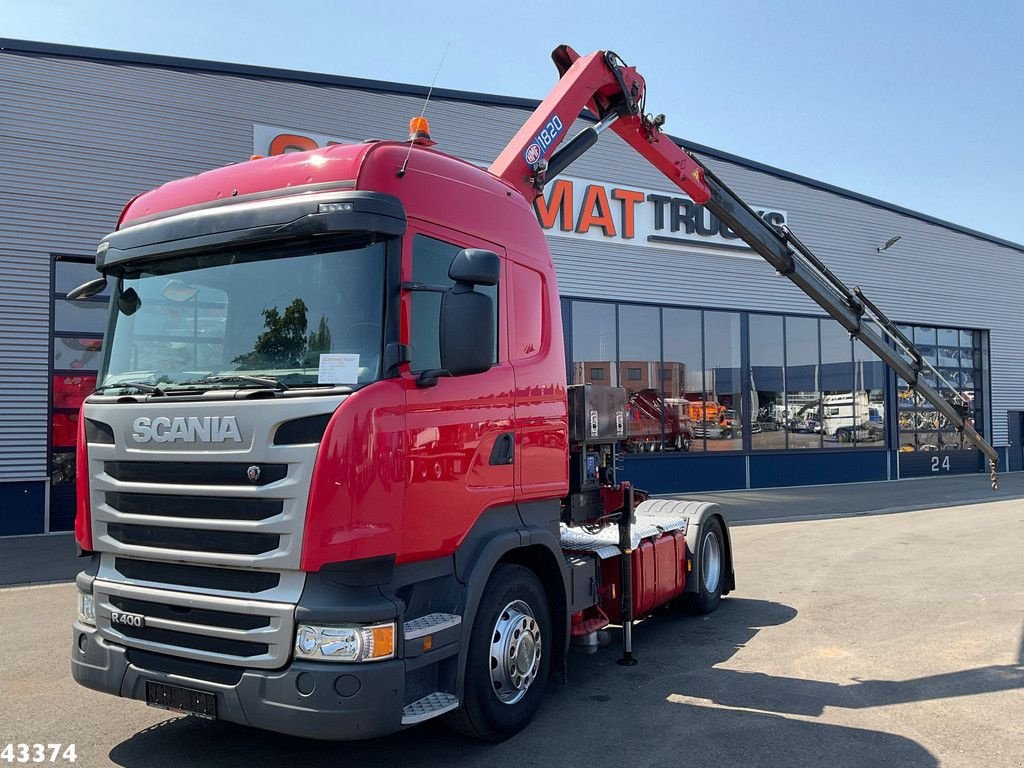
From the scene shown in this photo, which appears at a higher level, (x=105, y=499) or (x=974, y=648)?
(x=105, y=499)

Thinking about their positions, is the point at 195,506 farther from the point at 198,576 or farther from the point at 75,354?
the point at 75,354

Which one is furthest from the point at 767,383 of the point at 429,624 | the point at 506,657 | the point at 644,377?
the point at 429,624

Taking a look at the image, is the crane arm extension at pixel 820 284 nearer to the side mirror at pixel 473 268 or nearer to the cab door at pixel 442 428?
the cab door at pixel 442 428

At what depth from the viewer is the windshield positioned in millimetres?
3943

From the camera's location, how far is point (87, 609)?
4406 millimetres

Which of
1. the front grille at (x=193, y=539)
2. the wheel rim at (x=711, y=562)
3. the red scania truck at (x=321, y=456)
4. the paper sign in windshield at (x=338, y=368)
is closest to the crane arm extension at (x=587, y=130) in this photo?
the red scania truck at (x=321, y=456)

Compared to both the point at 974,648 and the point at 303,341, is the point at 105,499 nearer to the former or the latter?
the point at 303,341

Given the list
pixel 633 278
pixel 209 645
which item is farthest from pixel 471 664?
pixel 633 278

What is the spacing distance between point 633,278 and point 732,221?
11.5 m

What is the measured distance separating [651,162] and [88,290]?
17.7ft

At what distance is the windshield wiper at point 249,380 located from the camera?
391cm

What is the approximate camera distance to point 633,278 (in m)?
20.2

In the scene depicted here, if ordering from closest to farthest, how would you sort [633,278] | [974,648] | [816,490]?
[974,648]
[633,278]
[816,490]

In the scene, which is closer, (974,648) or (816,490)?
(974,648)
